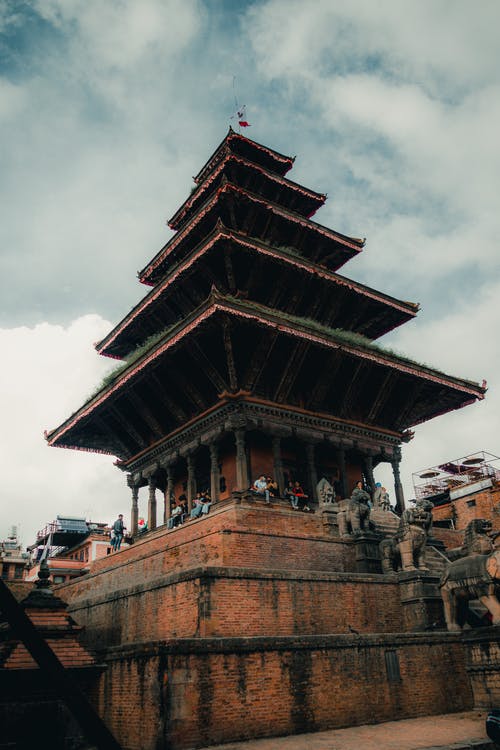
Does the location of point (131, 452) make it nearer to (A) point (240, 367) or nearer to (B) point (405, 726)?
(A) point (240, 367)

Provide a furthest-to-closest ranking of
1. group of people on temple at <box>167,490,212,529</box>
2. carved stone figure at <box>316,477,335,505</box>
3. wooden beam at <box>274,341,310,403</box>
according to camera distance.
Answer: wooden beam at <box>274,341,310,403</box>, carved stone figure at <box>316,477,335,505</box>, group of people on temple at <box>167,490,212,529</box>

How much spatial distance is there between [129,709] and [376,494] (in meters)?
12.3

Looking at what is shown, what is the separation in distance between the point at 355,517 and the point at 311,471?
465 cm

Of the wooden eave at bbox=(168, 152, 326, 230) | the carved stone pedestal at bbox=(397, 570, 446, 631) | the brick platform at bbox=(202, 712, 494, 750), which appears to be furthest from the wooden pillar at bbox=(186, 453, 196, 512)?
the wooden eave at bbox=(168, 152, 326, 230)

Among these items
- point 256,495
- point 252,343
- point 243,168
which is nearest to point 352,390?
point 252,343

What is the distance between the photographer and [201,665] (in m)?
7.99

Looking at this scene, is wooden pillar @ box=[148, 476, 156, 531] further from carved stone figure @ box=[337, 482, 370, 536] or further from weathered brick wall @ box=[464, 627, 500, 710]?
weathered brick wall @ box=[464, 627, 500, 710]

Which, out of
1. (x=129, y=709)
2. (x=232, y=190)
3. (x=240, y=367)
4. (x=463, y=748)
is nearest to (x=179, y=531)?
(x=240, y=367)

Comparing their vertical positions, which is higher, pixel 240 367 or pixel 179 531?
pixel 240 367

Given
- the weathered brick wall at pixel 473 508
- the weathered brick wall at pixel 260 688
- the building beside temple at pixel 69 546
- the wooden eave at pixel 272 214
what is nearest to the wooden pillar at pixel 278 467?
the weathered brick wall at pixel 260 688

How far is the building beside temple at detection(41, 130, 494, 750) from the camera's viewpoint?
8.51 metres

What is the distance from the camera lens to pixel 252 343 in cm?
1822

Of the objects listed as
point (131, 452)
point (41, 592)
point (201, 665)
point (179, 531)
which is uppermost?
point (131, 452)

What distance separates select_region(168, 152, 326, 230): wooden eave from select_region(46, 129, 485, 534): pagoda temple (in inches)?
5.2
